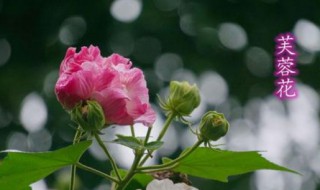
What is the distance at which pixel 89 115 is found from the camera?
2.65 ft

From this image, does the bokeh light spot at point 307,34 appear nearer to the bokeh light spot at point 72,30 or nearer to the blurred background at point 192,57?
the blurred background at point 192,57

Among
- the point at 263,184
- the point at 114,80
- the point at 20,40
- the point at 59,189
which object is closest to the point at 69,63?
the point at 114,80

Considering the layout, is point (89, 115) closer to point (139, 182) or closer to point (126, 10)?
point (139, 182)

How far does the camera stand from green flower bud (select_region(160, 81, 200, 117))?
88 cm

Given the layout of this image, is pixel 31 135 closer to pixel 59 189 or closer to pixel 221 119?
pixel 59 189

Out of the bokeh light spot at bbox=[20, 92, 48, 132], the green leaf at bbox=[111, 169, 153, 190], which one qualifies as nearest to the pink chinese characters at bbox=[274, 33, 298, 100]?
the green leaf at bbox=[111, 169, 153, 190]

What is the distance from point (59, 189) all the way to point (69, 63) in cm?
31

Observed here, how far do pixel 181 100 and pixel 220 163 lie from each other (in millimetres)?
62

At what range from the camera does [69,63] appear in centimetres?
84

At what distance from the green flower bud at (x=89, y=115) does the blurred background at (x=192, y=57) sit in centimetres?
330

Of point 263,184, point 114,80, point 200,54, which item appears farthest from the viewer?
point 200,54

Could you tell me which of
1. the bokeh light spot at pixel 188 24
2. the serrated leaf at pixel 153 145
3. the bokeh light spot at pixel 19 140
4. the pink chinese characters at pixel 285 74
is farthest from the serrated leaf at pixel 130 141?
the bokeh light spot at pixel 188 24

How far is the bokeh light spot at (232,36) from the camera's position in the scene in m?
4.53

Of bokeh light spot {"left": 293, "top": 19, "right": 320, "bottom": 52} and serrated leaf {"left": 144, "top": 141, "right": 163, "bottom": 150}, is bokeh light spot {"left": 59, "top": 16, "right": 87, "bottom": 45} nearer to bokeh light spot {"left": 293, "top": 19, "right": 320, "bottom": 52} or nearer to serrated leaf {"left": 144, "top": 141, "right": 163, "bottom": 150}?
bokeh light spot {"left": 293, "top": 19, "right": 320, "bottom": 52}
